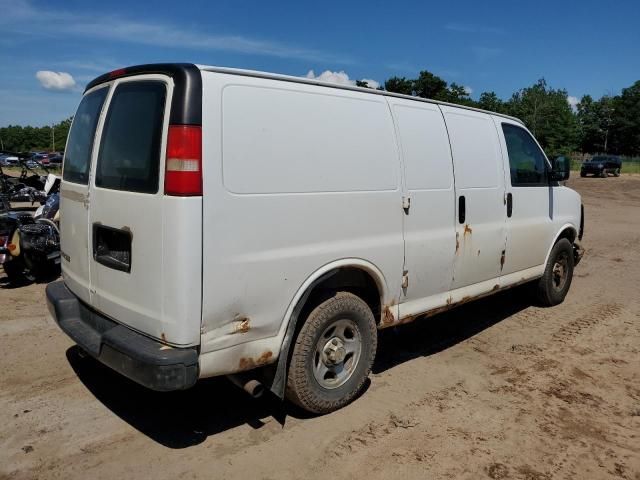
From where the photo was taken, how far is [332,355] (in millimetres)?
3664

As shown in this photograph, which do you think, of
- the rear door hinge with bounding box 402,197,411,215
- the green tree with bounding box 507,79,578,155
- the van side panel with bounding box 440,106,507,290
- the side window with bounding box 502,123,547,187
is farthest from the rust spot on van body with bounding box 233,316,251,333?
the green tree with bounding box 507,79,578,155

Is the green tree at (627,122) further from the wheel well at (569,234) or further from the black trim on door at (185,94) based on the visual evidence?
the black trim on door at (185,94)

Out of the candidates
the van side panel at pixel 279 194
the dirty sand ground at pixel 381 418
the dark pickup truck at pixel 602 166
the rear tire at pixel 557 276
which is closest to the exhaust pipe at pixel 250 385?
the van side panel at pixel 279 194

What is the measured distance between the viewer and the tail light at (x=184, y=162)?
9.13 ft

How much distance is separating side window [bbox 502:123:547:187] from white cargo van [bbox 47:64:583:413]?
0.93 m

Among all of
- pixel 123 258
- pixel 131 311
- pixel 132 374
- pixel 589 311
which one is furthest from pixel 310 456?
pixel 589 311

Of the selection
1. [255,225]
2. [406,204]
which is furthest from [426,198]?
[255,225]

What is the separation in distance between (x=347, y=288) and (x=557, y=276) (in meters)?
3.76

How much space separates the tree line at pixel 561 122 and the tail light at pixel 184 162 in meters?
62.5

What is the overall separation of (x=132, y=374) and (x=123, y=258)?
0.68 m

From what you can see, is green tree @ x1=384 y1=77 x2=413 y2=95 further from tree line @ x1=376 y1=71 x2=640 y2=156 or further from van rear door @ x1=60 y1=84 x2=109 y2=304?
van rear door @ x1=60 y1=84 x2=109 y2=304

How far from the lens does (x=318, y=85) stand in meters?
3.53

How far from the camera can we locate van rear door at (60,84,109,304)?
3502mm

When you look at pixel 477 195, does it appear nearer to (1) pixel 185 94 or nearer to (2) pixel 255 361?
(2) pixel 255 361
